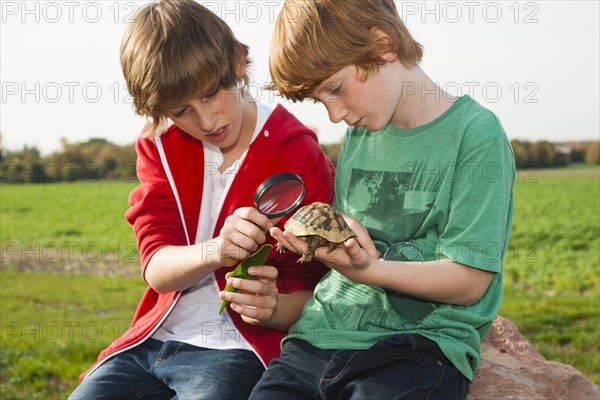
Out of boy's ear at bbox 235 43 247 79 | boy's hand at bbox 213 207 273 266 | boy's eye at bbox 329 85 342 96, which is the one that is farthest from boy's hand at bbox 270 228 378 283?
boy's ear at bbox 235 43 247 79

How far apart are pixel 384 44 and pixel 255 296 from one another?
1.28m

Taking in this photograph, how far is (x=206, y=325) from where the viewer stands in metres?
3.44

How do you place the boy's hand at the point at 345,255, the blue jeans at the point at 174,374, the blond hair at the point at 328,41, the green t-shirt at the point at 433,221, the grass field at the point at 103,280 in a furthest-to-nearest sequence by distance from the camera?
the grass field at the point at 103,280 < the blue jeans at the point at 174,374 < the blond hair at the point at 328,41 < the green t-shirt at the point at 433,221 < the boy's hand at the point at 345,255

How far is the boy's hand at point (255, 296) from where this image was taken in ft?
10.3

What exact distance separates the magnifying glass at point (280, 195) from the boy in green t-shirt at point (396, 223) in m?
0.29

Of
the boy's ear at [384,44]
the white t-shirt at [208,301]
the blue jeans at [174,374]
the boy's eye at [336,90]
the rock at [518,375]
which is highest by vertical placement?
the boy's ear at [384,44]

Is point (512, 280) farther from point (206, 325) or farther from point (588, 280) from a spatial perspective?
point (206, 325)

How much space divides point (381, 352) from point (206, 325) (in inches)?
39.3

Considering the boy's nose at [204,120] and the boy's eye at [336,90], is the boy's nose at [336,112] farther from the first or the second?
the boy's nose at [204,120]

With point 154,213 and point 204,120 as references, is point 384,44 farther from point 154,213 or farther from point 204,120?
point 154,213

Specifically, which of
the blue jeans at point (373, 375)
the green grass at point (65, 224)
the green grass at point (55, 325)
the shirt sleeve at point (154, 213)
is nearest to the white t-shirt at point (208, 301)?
the shirt sleeve at point (154, 213)

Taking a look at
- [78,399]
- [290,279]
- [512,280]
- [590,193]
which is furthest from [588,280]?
[78,399]

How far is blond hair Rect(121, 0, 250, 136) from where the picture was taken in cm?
315

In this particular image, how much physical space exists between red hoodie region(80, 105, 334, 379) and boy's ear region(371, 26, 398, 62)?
0.67 meters
